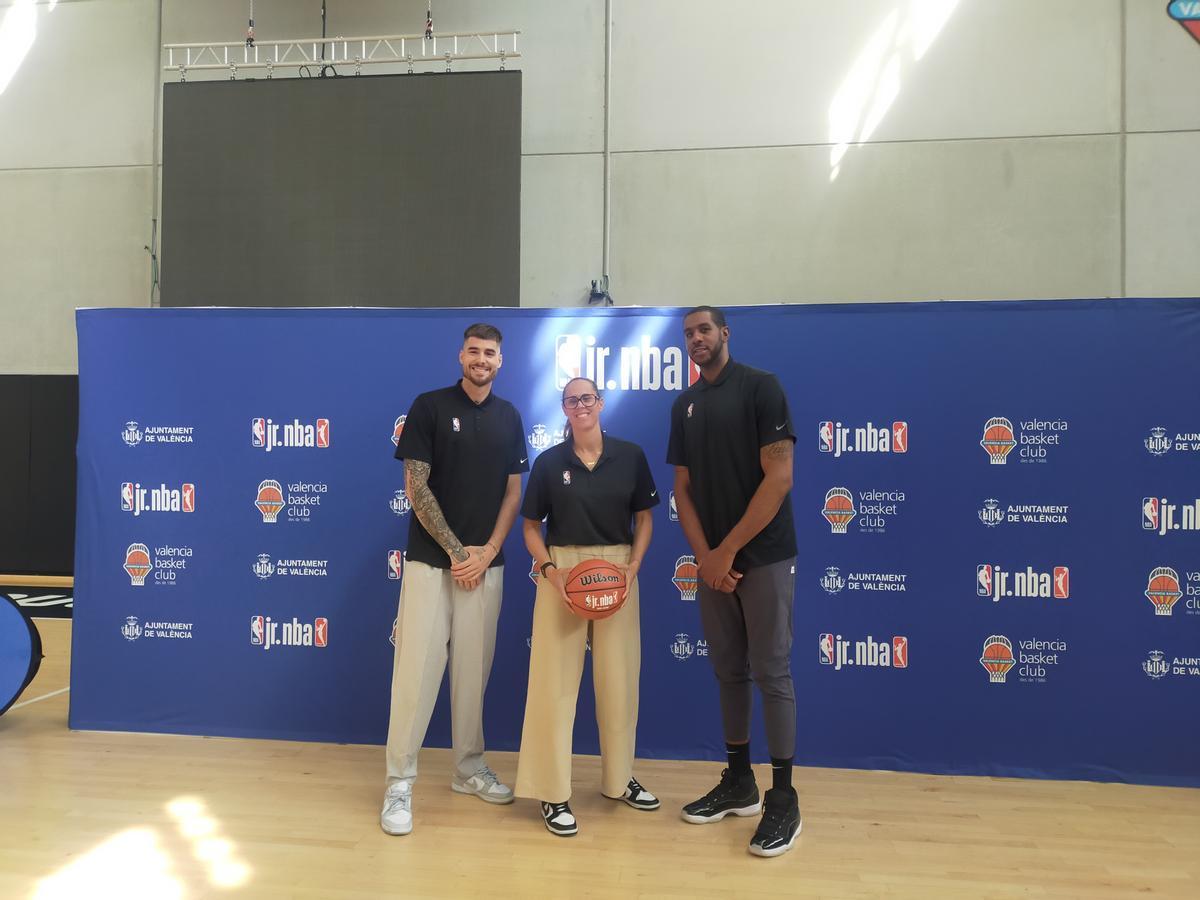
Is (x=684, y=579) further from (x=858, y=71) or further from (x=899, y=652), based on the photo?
(x=858, y=71)

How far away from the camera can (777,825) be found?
9.01 feet

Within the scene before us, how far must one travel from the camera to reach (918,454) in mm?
3672

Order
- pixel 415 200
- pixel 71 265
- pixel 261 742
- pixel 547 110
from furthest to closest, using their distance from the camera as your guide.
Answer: pixel 71 265
pixel 547 110
pixel 415 200
pixel 261 742

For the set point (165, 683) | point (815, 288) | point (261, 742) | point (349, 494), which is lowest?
point (261, 742)

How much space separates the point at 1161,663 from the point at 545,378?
3.00m

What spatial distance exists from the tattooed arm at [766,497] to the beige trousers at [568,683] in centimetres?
44

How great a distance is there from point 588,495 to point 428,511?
612mm

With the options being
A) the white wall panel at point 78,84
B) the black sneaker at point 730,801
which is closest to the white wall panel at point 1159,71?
the black sneaker at point 730,801

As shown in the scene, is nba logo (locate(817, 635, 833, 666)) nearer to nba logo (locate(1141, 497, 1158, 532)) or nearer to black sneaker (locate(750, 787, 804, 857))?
black sneaker (locate(750, 787, 804, 857))


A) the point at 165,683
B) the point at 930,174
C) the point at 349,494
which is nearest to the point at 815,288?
the point at 930,174

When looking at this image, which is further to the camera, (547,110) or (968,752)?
(547,110)

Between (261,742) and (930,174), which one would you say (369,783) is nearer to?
(261,742)

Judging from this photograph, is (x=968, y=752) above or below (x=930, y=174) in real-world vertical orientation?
below

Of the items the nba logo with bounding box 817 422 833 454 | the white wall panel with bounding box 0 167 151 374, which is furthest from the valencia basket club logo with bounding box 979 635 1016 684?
the white wall panel with bounding box 0 167 151 374
